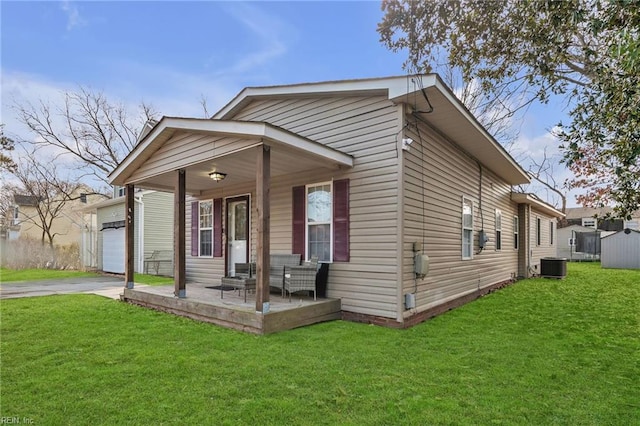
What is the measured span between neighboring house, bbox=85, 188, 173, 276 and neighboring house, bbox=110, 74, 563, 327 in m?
6.86

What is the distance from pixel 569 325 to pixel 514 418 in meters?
4.21

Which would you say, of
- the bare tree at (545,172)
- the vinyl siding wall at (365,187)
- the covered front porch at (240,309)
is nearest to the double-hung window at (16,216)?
the covered front porch at (240,309)

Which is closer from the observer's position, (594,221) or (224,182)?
(224,182)

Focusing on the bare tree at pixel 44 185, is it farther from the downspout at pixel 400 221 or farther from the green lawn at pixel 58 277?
the downspout at pixel 400 221

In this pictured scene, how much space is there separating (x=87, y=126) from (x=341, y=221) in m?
21.8

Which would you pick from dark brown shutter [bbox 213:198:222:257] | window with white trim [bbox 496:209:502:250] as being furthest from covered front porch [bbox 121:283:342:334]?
window with white trim [bbox 496:209:502:250]

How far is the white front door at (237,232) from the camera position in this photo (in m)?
8.36

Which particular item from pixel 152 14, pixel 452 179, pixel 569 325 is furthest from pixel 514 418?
pixel 152 14

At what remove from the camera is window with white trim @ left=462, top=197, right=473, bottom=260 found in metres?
8.49

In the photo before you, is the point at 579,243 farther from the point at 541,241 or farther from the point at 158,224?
the point at 158,224

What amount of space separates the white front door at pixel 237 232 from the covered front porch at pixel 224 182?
0.06 meters

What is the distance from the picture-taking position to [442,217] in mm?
7297

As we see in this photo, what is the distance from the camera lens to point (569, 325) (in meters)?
6.09

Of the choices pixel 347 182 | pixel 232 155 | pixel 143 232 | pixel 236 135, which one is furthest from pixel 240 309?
pixel 143 232
